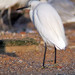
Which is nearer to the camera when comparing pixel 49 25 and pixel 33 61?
pixel 49 25

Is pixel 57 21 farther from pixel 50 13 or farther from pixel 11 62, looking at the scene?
pixel 11 62

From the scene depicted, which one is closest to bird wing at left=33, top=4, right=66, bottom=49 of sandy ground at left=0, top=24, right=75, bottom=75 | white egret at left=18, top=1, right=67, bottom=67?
white egret at left=18, top=1, right=67, bottom=67

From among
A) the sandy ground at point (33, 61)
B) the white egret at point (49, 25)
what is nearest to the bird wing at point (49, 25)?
the white egret at point (49, 25)

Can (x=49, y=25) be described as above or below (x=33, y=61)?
above

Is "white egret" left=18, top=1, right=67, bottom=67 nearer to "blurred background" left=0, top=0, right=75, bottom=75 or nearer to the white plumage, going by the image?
the white plumage

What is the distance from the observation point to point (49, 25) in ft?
17.8

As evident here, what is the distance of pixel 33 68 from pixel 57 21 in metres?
1.11

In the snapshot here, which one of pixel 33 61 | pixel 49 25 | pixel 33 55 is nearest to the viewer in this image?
pixel 49 25

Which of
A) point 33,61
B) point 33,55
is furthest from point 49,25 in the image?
point 33,55

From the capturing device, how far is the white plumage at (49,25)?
523 cm

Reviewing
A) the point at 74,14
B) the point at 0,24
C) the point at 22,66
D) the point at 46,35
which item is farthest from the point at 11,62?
the point at 0,24

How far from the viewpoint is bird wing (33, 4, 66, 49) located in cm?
525

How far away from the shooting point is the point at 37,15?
5.62 meters

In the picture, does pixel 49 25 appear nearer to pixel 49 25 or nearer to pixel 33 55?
pixel 49 25
